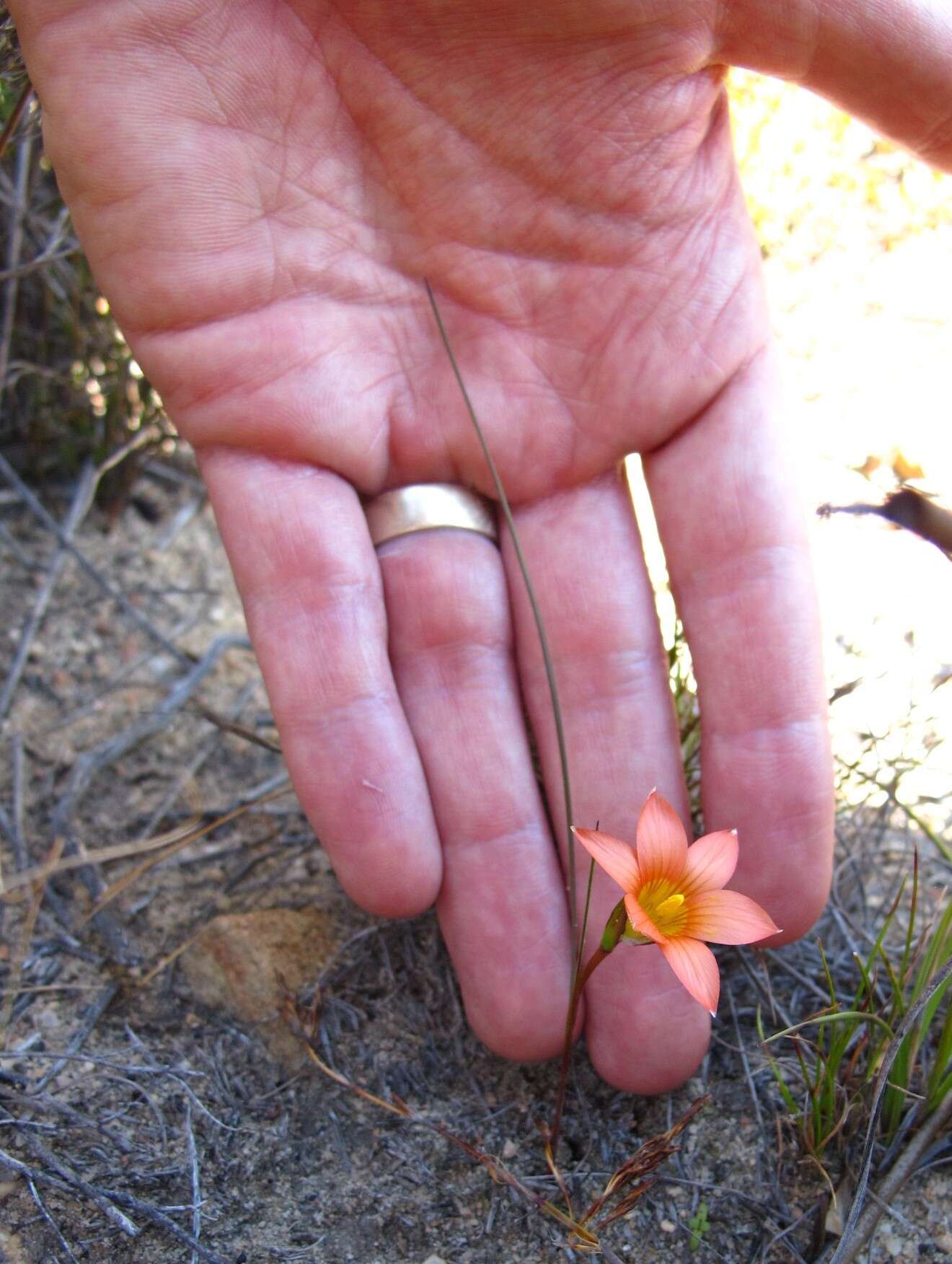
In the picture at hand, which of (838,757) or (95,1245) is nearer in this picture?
(95,1245)

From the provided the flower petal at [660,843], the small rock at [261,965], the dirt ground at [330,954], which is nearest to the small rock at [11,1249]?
the dirt ground at [330,954]

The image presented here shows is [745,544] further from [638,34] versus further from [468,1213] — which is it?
[468,1213]

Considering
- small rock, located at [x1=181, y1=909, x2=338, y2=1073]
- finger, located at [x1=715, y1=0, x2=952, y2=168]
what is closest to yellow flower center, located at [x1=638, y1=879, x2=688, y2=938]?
small rock, located at [x1=181, y1=909, x2=338, y2=1073]

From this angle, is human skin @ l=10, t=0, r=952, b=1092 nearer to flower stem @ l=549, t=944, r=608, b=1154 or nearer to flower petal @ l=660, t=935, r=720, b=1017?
flower stem @ l=549, t=944, r=608, b=1154

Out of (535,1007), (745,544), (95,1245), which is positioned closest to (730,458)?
(745,544)

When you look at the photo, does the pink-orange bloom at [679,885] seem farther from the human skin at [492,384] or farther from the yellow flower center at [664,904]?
the human skin at [492,384]

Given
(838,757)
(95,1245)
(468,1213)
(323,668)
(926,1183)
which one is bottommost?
(926,1183)
